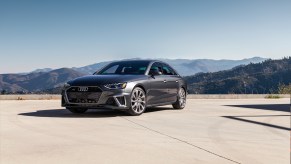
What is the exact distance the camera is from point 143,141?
6.19 metres

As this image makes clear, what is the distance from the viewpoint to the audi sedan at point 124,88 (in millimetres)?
10031

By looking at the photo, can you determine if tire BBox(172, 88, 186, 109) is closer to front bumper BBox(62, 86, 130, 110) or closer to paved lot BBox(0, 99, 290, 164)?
front bumper BBox(62, 86, 130, 110)

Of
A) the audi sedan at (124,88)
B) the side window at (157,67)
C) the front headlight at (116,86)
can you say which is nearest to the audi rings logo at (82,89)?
the audi sedan at (124,88)

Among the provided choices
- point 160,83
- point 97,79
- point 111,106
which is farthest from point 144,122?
point 160,83

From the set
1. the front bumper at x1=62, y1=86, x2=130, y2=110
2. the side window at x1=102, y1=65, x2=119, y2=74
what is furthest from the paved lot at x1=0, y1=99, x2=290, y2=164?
the side window at x1=102, y1=65, x2=119, y2=74

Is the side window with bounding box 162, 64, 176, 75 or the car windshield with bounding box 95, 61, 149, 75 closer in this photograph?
the car windshield with bounding box 95, 61, 149, 75

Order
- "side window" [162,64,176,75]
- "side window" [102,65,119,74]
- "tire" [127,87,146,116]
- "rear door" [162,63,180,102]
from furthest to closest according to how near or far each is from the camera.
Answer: "side window" [162,64,176,75] < "rear door" [162,63,180,102] < "side window" [102,65,119,74] < "tire" [127,87,146,116]

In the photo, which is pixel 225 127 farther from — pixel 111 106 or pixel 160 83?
pixel 160 83

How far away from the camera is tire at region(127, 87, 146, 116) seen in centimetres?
1034

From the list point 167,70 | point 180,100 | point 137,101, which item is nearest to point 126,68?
point 137,101

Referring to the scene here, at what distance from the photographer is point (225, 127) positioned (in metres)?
8.12

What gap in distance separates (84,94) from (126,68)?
1.84 m

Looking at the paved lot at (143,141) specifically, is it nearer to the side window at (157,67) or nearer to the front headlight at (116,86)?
the front headlight at (116,86)

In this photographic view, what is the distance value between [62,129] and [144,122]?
6.57ft
